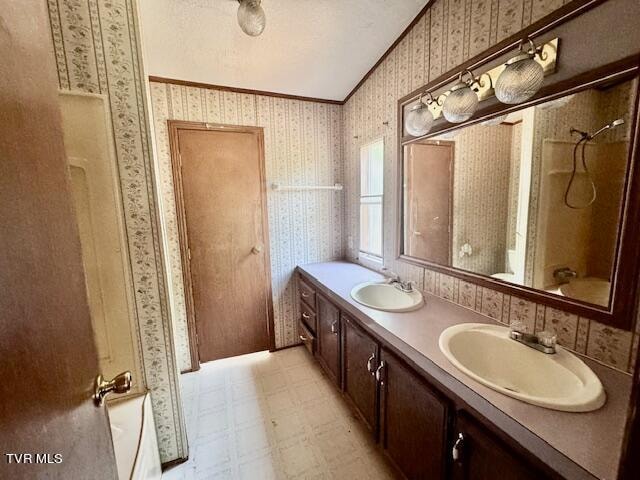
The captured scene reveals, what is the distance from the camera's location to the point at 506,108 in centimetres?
115

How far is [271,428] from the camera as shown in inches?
65.6

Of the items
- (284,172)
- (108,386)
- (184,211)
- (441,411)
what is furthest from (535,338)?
(184,211)

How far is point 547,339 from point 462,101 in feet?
3.49

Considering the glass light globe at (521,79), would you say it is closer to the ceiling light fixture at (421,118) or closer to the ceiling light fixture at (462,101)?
the ceiling light fixture at (462,101)

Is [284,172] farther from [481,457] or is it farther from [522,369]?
[481,457]

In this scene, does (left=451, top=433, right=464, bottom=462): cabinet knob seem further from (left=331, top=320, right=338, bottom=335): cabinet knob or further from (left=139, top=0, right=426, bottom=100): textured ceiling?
(left=139, top=0, right=426, bottom=100): textured ceiling

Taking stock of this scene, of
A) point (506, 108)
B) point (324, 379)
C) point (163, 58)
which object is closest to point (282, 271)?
point (324, 379)

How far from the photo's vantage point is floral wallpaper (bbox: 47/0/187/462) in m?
1.07

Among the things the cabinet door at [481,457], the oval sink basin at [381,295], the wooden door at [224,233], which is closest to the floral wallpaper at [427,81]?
the oval sink basin at [381,295]

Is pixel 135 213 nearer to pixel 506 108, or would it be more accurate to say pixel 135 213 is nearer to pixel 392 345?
pixel 392 345

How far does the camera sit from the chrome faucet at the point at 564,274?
3.26ft

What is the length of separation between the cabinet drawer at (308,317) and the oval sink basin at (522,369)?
48.3 inches

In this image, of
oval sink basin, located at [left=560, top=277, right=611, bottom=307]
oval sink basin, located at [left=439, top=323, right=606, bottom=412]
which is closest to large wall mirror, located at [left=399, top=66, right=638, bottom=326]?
oval sink basin, located at [left=560, top=277, right=611, bottom=307]

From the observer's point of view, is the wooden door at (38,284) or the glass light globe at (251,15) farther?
the glass light globe at (251,15)
